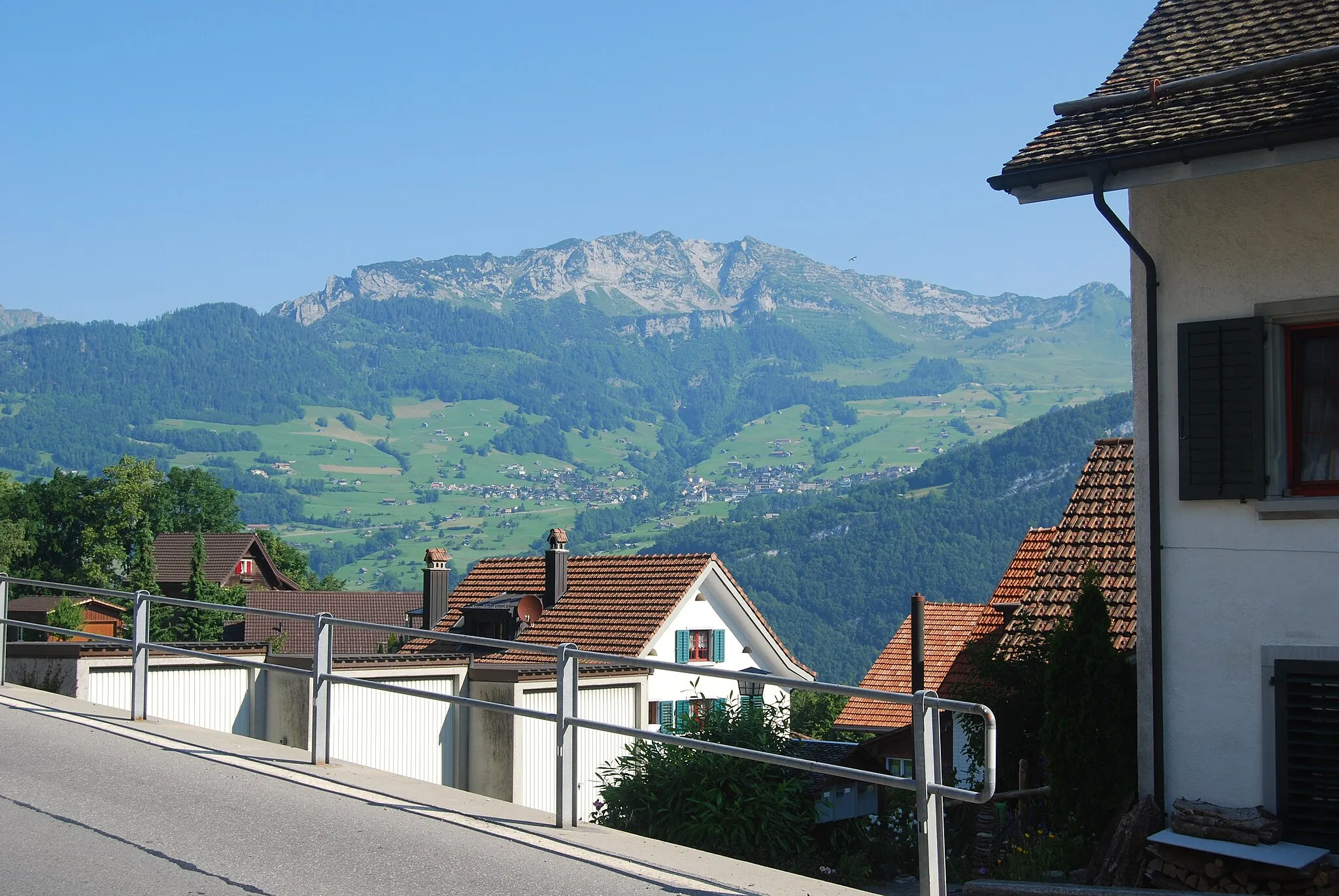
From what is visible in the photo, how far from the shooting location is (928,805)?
21.6 feet

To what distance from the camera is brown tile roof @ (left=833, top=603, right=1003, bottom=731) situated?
4144cm

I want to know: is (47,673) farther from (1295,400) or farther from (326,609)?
(326,609)

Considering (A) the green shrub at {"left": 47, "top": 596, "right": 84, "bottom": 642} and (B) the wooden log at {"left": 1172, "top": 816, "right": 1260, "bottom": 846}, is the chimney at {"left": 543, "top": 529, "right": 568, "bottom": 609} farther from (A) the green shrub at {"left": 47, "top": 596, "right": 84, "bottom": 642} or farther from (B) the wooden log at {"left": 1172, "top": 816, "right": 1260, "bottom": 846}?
(B) the wooden log at {"left": 1172, "top": 816, "right": 1260, "bottom": 846}

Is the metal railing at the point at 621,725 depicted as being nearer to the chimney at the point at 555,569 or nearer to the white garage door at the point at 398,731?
the white garage door at the point at 398,731

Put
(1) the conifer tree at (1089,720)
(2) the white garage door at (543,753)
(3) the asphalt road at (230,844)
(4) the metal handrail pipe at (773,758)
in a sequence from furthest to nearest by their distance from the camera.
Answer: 1. (2) the white garage door at (543,753)
2. (1) the conifer tree at (1089,720)
3. (3) the asphalt road at (230,844)
4. (4) the metal handrail pipe at (773,758)

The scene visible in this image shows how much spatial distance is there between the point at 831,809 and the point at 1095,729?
2.60 metres

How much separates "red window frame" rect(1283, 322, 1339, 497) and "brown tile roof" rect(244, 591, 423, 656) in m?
52.1

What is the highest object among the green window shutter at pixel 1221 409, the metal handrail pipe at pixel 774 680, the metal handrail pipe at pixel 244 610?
the green window shutter at pixel 1221 409

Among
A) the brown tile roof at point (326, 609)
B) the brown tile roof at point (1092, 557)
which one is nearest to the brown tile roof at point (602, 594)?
the brown tile roof at point (326, 609)

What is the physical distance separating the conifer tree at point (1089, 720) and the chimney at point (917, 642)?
11.8 metres

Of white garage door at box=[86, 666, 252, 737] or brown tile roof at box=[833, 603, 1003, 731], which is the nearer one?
white garage door at box=[86, 666, 252, 737]

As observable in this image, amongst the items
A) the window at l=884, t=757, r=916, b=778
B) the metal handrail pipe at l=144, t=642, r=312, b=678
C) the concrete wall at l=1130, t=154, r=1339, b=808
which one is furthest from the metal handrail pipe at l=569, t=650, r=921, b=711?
the window at l=884, t=757, r=916, b=778

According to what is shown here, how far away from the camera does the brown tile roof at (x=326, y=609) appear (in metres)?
67.1

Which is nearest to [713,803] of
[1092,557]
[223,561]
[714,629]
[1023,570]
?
[1092,557]
